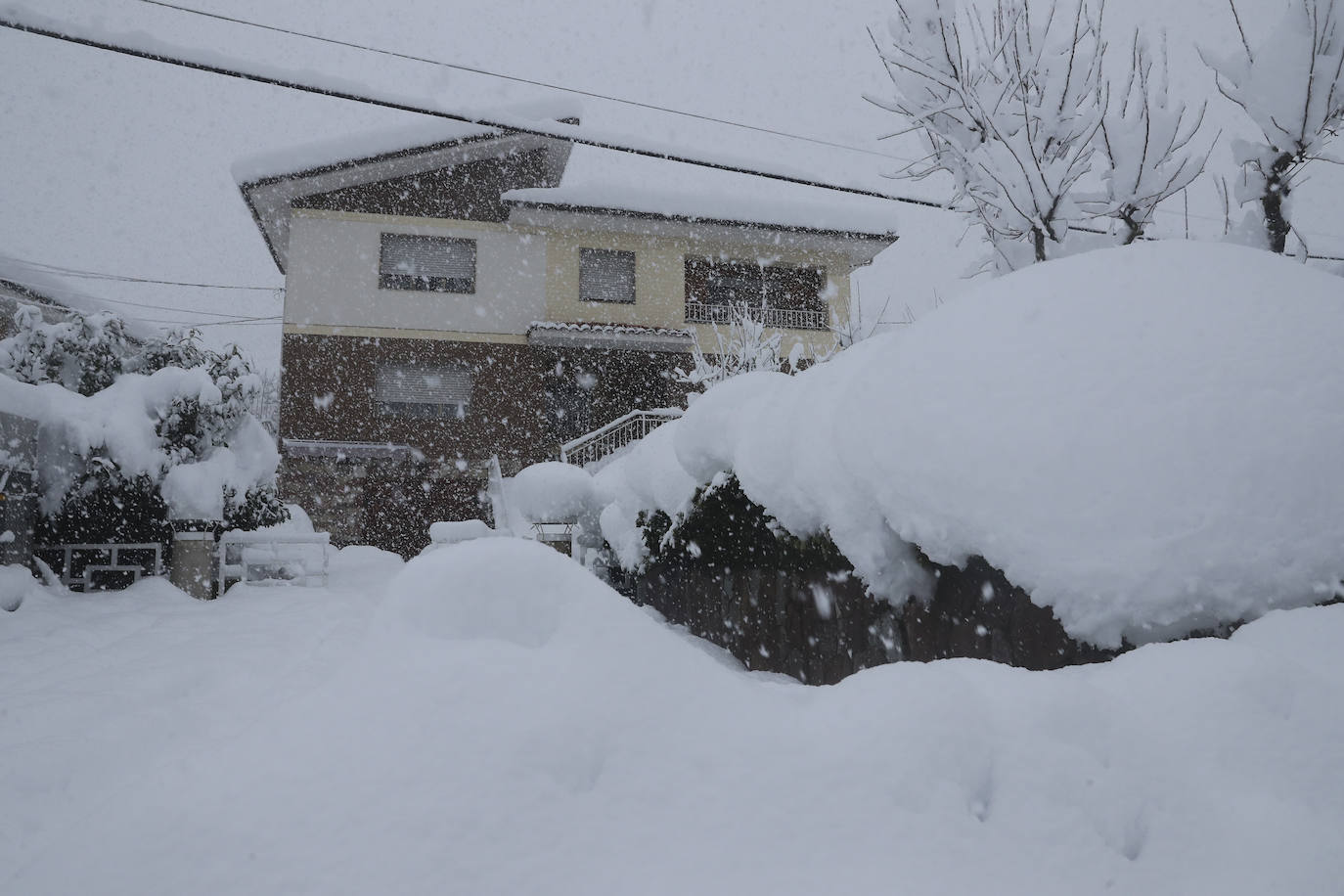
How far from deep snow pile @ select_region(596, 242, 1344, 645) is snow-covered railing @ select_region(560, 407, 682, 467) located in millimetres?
11315

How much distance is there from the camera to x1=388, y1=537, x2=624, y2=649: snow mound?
5.39ft

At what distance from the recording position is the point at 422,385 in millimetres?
15242


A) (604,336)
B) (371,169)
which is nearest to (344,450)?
(604,336)

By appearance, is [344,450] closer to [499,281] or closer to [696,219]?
[499,281]

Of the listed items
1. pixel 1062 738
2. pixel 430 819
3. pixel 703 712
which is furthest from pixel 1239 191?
pixel 430 819

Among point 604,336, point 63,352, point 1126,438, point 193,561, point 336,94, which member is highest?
point 336,94

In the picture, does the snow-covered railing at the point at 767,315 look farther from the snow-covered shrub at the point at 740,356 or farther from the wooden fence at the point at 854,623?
the wooden fence at the point at 854,623

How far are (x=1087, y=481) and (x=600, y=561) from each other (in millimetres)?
6623

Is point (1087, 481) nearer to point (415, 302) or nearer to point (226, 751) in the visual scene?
point (226, 751)

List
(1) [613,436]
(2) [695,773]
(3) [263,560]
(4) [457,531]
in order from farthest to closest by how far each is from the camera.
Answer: (1) [613,436]
(4) [457,531]
(3) [263,560]
(2) [695,773]

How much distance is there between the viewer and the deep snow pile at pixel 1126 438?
1.77 m

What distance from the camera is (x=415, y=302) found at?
49.5 ft

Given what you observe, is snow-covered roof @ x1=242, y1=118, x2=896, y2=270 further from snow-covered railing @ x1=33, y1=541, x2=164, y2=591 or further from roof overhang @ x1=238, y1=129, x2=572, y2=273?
snow-covered railing @ x1=33, y1=541, x2=164, y2=591

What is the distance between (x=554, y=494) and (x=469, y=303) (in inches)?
341
